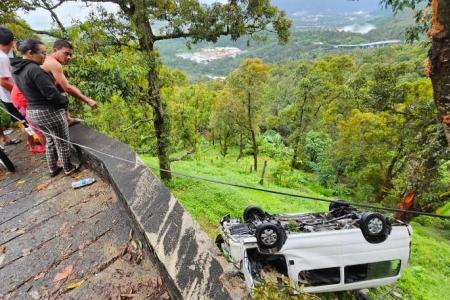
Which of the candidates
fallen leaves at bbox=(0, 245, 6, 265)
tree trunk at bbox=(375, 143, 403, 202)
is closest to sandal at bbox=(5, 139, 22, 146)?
fallen leaves at bbox=(0, 245, 6, 265)

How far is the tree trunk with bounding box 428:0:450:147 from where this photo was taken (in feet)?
11.8

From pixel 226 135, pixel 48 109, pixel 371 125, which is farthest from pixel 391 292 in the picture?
pixel 226 135

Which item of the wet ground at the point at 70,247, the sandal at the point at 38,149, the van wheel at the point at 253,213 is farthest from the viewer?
the sandal at the point at 38,149

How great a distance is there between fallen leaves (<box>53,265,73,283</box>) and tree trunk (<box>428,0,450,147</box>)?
449 centimetres

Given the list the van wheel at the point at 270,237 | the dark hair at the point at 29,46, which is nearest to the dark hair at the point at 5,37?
the dark hair at the point at 29,46

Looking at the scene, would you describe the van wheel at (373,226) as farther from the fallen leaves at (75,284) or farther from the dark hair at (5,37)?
the dark hair at (5,37)

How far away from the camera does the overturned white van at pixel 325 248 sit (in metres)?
4.92

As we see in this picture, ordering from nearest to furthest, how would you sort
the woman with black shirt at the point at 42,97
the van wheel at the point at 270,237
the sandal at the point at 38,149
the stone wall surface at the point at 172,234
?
the stone wall surface at the point at 172,234 → the woman with black shirt at the point at 42,97 → the van wheel at the point at 270,237 → the sandal at the point at 38,149

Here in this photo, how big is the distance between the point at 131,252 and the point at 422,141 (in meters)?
11.5

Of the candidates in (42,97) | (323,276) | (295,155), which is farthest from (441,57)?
(295,155)

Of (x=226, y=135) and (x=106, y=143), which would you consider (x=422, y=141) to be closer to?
(x=106, y=143)

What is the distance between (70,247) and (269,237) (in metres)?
2.68

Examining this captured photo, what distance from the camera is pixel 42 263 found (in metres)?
3.34

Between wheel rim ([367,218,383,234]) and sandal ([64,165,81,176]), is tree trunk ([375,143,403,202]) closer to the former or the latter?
wheel rim ([367,218,383,234])
